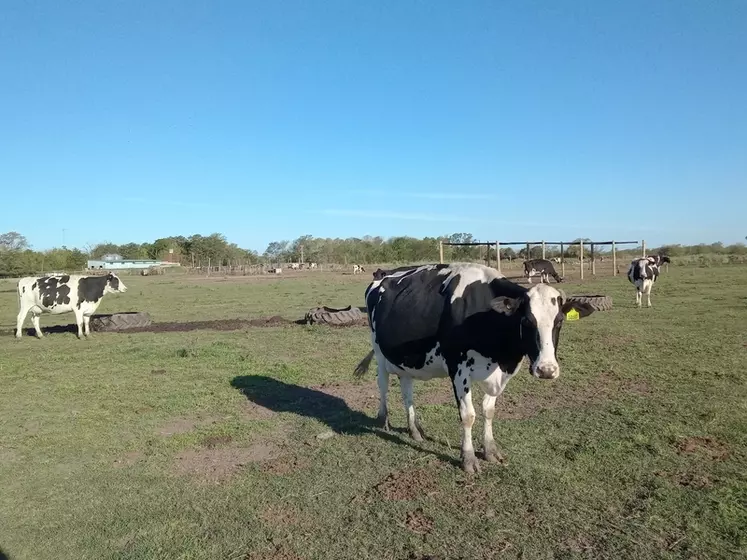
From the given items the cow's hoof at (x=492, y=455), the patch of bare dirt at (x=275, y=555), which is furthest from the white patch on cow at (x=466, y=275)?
the patch of bare dirt at (x=275, y=555)

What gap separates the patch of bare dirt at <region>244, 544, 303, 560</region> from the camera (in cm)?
422

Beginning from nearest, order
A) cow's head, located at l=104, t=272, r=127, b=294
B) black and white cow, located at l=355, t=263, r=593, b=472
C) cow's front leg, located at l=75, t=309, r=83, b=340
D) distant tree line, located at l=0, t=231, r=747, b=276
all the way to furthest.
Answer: black and white cow, located at l=355, t=263, r=593, b=472 < cow's front leg, located at l=75, t=309, r=83, b=340 < cow's head, located at l=104, t=272, r=127, b=294 < distant tree line, located at l=0, t=231, r=747, b=276

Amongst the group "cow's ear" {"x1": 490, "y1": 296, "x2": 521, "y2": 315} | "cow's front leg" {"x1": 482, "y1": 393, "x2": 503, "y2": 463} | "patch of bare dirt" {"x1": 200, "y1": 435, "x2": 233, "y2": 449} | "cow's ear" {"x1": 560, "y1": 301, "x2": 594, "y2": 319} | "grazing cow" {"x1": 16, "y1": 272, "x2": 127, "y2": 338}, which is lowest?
"patch of bare dirt" {"x1": 200, "y1": 435, "x2": 233, "y2": 449}

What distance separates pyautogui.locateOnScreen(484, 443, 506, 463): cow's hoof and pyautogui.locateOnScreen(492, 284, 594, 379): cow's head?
113 cm

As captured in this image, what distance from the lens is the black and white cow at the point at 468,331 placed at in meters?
5.42

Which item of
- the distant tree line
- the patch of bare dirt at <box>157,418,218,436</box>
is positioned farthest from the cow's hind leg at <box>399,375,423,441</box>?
the distant tree line

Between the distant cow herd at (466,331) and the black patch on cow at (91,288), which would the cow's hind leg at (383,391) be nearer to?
the distant cow herd at (466,331)

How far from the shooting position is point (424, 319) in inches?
254

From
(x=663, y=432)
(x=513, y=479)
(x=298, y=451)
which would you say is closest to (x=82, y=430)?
(x=298, y=451)

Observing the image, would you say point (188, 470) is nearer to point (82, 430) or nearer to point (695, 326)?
point (82, 430)

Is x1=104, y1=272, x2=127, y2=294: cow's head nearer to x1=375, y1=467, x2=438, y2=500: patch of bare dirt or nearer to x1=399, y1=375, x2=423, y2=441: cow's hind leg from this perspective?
x1=399, y1=375, x2=423, y2=441: cow's hind leg

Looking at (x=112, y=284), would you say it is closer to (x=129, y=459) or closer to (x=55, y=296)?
(x=55, y=296)

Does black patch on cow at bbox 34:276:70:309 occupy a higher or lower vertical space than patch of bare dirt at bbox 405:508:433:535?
higher

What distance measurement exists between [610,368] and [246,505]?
759 cm
